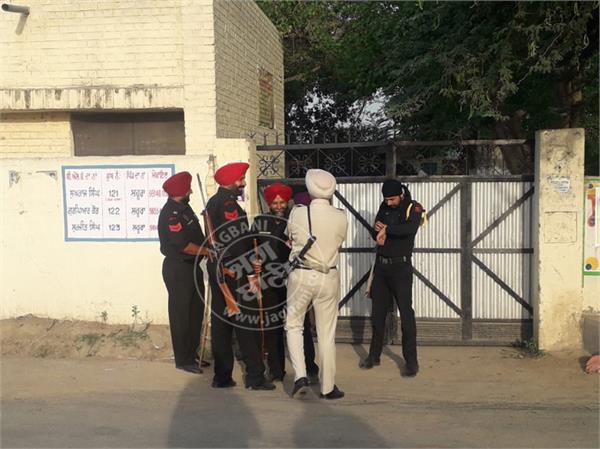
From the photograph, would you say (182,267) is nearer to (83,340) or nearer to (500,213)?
(83,340)

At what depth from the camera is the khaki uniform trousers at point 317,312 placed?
204 inches

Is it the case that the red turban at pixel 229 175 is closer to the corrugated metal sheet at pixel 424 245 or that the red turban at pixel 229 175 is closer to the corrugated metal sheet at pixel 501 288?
the corrugated metal sheet at pixel 424 245

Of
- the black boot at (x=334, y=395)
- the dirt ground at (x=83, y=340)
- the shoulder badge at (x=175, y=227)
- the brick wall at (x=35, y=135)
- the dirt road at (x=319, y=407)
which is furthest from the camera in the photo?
the brick wall at (x=35, y=135)

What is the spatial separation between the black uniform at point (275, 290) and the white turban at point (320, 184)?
23.7 inches

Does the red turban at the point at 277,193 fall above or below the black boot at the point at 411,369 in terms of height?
above

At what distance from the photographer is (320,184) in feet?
16.9

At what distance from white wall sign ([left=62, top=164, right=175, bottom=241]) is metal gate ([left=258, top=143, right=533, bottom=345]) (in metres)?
1.29

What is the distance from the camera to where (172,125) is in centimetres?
839

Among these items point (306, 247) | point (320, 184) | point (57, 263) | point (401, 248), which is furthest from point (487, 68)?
point (57, 263)

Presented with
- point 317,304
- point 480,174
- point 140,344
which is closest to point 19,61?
point 140,344

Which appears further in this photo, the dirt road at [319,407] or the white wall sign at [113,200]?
the white wall sign at [113,200]

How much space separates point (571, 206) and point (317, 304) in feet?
9.80

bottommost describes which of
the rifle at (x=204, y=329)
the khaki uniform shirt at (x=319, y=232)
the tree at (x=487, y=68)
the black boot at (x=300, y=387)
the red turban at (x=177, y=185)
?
the black boot at (x=300, y=387)

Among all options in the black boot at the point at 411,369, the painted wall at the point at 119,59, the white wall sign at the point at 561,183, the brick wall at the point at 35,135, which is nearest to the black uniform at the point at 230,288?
the black boot at the point at 411,369
